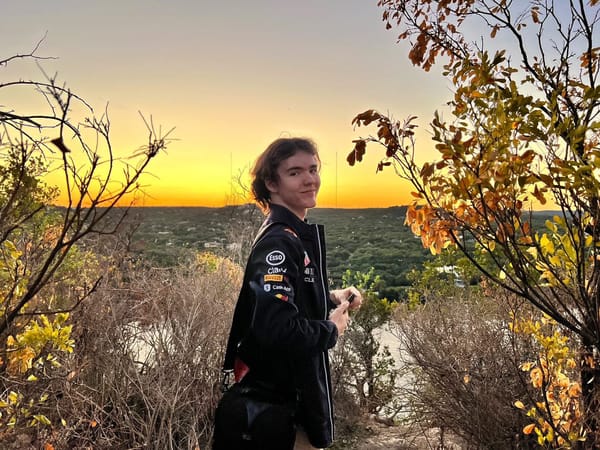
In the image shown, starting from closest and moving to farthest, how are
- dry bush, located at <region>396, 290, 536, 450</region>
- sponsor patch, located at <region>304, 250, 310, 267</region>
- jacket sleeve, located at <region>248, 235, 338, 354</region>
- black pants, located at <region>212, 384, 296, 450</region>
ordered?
jacket sleeve, located at <region>248, 235, 338, 354</region>
black pants, located at <region>212, 384, 296, 450</region>
sponsor patch, located at <region>304, 250, 310, 267</region>
dry bush, located at <region>396, 290, 536, 450</region>

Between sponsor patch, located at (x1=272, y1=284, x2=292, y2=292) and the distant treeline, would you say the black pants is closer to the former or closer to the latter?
sponsor patch, located at (x1=272, y1=284, x2=292, y2=292)

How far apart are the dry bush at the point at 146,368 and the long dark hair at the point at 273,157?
157cm

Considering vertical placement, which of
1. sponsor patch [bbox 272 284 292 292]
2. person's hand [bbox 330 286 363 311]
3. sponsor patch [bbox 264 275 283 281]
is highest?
sponsor patch [bbox 264 275 283 281]

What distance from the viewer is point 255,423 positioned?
1821 millimetres

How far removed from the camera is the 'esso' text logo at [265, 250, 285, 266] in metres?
1.79

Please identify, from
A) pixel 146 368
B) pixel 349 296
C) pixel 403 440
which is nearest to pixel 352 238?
pixel 403 440

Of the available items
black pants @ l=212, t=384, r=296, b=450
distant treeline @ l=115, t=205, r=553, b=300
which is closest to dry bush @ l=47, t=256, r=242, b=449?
black pants @ l=212, t=384, r=296, b=450

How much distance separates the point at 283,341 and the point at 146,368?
2310 millimetres

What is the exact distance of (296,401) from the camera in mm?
1876

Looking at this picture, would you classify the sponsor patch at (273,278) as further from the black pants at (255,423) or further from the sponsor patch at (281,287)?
the black pants at (255,423)

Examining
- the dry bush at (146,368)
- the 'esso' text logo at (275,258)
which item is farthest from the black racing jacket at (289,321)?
the dry bush at (146,368)

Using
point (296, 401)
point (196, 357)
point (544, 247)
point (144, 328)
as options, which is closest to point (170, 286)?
point (144, 328)

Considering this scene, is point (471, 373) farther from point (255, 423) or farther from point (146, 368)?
point (255, 423)

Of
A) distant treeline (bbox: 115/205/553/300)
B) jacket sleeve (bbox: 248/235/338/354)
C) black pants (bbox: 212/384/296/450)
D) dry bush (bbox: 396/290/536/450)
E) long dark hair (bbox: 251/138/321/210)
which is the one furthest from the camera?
distant treeline (bbox: 115/205/553/300)
